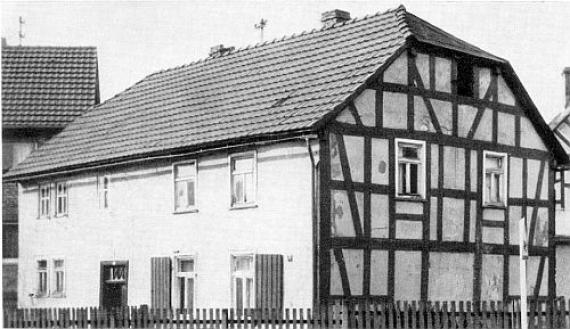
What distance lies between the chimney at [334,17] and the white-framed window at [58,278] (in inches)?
356

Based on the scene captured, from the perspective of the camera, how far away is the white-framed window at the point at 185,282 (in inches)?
923

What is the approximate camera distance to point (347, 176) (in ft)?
67.7

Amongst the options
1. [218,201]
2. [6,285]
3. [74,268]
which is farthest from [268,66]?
[6,285]

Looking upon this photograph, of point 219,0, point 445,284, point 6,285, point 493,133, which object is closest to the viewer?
point 219,0

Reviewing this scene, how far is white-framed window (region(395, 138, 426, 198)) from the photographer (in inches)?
858

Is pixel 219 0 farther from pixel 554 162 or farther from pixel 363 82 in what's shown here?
pixel 554 162

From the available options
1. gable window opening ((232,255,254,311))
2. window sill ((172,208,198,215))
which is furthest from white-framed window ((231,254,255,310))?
window sill ((172,208,198,215))

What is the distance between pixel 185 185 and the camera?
78.1 ft

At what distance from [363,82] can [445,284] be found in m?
4.75

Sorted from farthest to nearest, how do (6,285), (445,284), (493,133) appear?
(6,285) → (493,133) → (445,284)

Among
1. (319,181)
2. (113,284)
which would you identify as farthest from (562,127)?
(113,284)

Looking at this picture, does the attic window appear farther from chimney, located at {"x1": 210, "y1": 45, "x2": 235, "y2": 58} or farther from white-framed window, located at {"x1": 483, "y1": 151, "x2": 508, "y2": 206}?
chimney, located at {"x1": 210, "y1": 45, "x2": 235, "y2": 58}

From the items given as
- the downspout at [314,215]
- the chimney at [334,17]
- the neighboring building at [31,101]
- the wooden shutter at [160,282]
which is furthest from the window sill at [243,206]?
the neighboring building at [31,101]

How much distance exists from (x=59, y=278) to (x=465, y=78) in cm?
1155
